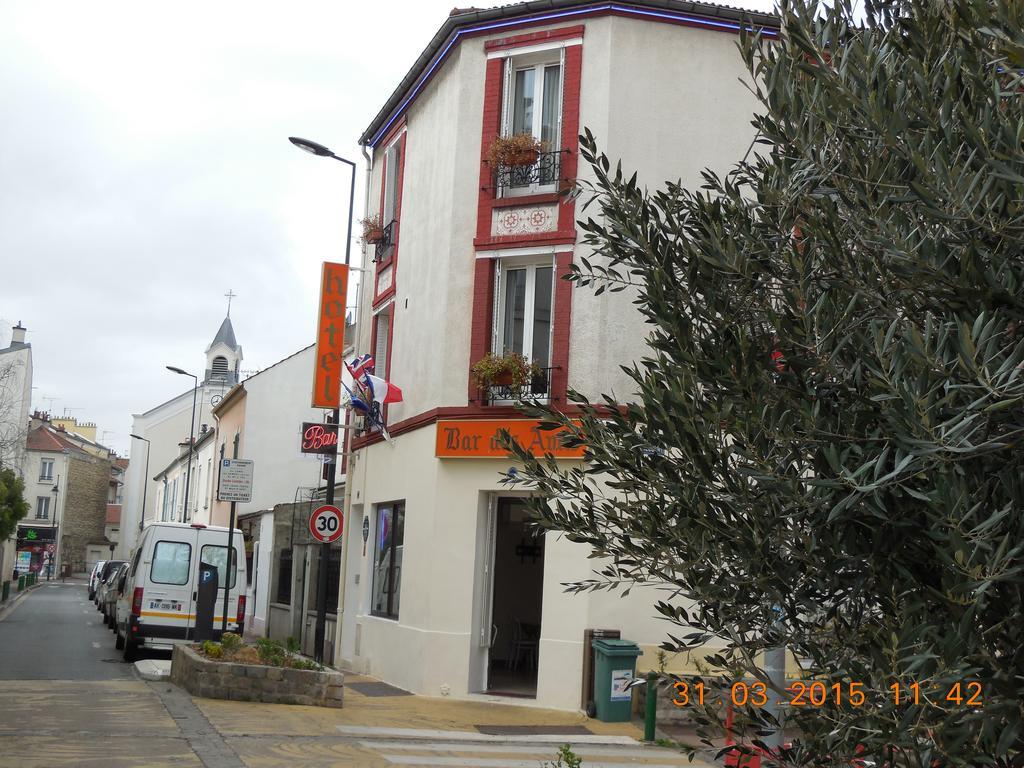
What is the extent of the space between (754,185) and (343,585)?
1765 cm

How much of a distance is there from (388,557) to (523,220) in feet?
21.0

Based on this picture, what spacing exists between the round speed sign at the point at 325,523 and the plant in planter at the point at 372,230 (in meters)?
5.64

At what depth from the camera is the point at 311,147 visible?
2125 centimetres

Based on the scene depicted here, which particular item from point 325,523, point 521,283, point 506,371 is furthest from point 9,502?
point 506,371

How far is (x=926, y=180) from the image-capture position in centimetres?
335

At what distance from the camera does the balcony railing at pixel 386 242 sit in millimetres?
20891

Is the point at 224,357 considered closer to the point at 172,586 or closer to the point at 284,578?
the point at 284,578

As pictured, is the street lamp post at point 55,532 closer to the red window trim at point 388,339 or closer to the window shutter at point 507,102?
the red window trim at point 388,339

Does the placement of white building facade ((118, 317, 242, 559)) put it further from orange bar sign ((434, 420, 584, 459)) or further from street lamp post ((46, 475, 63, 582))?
orange bar sign ((434, 420, 584, 459))

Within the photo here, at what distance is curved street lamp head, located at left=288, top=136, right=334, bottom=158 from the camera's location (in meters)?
21.1

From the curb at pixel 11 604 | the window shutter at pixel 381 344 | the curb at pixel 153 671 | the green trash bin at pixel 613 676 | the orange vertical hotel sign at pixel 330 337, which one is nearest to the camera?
the green trash bin at pixel 613 676

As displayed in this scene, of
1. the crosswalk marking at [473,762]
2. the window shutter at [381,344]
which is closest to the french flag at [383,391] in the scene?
the window shutter at [381,344]

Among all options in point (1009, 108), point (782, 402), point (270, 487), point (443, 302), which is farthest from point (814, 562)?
point (270, 487)

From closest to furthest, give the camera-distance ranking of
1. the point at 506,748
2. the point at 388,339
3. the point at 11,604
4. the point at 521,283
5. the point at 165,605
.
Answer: the point at 506,748, the point at 521,283, the point at 388,339, the point at 165,605, the point at 11,604
